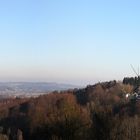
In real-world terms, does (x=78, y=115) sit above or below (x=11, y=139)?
above

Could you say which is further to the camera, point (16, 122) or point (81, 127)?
point (16, 122)

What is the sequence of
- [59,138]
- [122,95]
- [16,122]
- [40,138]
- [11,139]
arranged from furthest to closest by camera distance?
[122,95], [16,122], [11,139], [40,138], [59,138]

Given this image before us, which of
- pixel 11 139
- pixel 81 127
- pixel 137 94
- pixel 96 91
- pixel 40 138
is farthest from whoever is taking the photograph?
pixel 96 91

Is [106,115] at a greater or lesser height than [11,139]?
greater

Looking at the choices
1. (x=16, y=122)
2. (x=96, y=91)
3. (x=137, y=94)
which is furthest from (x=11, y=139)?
(x=96, y=91)

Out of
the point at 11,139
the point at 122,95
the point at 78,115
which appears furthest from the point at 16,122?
the point at 78,115

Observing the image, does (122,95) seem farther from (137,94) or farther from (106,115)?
(106,115)

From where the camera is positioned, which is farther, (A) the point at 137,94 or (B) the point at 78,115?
(A) the point at 137,94

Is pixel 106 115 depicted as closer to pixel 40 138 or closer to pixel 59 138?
pixel 59 138

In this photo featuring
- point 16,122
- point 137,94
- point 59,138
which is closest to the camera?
point 59,138
